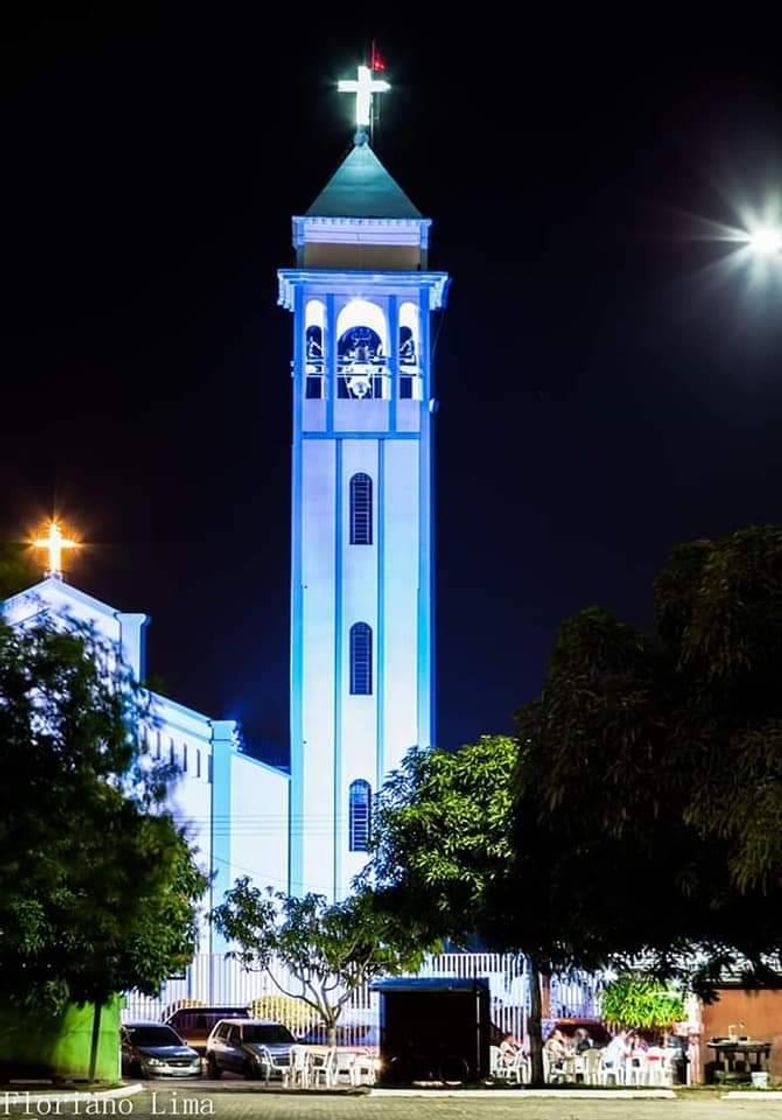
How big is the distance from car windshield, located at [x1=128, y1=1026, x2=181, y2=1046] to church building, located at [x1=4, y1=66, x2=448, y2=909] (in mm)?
12135

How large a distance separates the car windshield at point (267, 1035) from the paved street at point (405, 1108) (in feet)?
17.1

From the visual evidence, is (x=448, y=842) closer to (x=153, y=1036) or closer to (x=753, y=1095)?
(x=153, y=1036)

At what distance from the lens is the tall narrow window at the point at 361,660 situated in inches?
2073

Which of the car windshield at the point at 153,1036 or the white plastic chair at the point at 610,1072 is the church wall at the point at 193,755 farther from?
the white plastic chair at the point at 610,1072

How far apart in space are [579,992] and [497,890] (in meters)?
30.7

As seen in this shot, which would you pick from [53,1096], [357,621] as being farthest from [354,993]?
[53,1096]

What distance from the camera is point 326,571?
52719mm

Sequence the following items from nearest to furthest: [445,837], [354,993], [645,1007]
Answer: [445,837]
[645,1007]
[354,993]

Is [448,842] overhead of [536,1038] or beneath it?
overhead

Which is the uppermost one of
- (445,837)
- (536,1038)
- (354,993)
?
(445,837)

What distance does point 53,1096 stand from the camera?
27828 millimetres

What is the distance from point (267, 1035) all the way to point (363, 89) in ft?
102

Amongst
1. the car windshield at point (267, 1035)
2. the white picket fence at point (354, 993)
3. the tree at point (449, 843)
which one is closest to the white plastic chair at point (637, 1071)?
the tree at point (449, 843)

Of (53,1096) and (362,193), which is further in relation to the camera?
(362,193)
